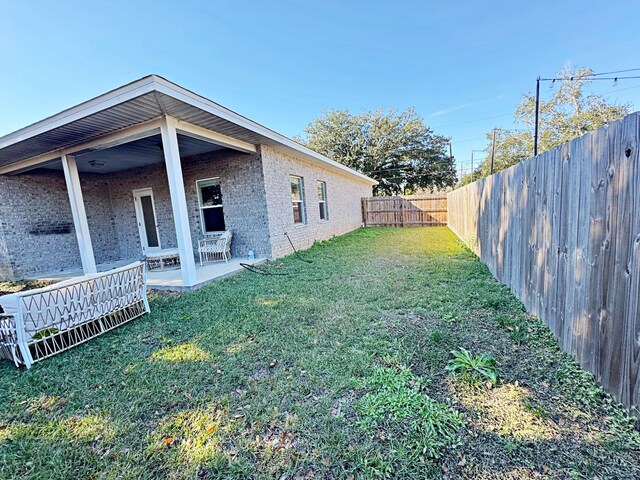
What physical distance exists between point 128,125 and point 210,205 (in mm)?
3034

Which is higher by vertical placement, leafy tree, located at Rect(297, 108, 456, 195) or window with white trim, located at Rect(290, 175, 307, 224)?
leafy tree, located at Rect(297, 108, 456, 195)

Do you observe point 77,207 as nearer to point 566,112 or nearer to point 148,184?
point 148,184

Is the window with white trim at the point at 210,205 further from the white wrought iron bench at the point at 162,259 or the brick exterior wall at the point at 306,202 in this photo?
the brick exterior wall at the point at 306,202

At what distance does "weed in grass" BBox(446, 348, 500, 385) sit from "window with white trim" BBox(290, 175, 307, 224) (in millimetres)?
6688

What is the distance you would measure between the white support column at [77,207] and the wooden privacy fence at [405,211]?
1333 cm

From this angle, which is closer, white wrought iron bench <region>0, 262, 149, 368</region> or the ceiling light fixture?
white wrought iron bench <region>0, 262, 149, 368</region>

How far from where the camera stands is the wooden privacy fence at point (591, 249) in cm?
154

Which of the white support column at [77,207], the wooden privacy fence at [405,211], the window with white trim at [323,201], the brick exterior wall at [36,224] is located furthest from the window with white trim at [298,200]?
the wooden privacy fence at [405,211]

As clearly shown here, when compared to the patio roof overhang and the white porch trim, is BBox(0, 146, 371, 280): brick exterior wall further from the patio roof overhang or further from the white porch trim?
the patio roof overhang

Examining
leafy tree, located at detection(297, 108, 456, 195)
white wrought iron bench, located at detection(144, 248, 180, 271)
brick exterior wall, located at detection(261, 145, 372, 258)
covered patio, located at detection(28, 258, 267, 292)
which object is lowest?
covered patio, located at detection(28, 258, 267, 292)

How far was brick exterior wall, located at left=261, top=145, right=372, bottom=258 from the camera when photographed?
718 centimetres

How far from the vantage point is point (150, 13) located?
6430 millimetres

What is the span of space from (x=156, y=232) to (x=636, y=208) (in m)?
10.1

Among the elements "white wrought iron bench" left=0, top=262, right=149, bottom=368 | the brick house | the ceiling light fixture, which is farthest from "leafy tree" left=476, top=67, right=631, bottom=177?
"white wrought iron bench" left=0, top=262, right=149, bottom=368
